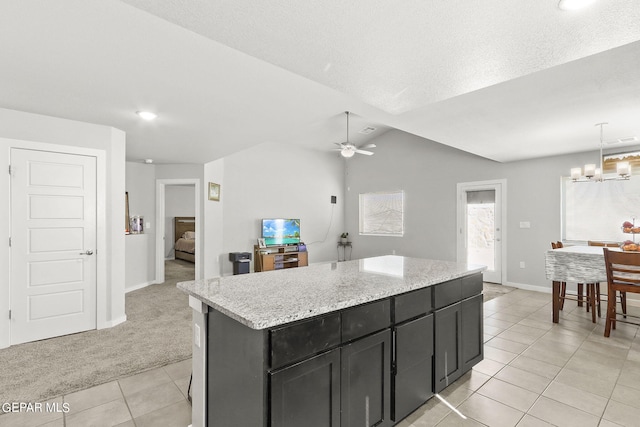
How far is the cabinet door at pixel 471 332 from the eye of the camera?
7.79 feet

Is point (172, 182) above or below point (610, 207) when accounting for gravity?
above

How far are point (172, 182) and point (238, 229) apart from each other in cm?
161

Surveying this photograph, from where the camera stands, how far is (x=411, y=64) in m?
1.92

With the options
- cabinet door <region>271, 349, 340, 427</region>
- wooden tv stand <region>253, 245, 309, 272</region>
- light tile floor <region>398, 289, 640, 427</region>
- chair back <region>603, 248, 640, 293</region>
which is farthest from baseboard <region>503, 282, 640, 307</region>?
cabinet door <region>271, 349, 340, 427</region>

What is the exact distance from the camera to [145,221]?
20.0 feet

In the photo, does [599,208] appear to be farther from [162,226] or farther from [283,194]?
[162,226]

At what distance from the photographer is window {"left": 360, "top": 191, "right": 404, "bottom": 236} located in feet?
24.7

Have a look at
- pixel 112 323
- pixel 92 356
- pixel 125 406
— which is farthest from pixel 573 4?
pixel 112 323

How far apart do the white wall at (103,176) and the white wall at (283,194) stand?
228 centimetres

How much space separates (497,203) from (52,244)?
266 inches

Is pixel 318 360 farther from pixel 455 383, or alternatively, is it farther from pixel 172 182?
pixel 172 182

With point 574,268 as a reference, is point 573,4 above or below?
above

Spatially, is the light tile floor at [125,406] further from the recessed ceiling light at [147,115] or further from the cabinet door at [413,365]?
the recessed ceiling light at [147,115]

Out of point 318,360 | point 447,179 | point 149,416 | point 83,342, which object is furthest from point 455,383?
point 447,179
